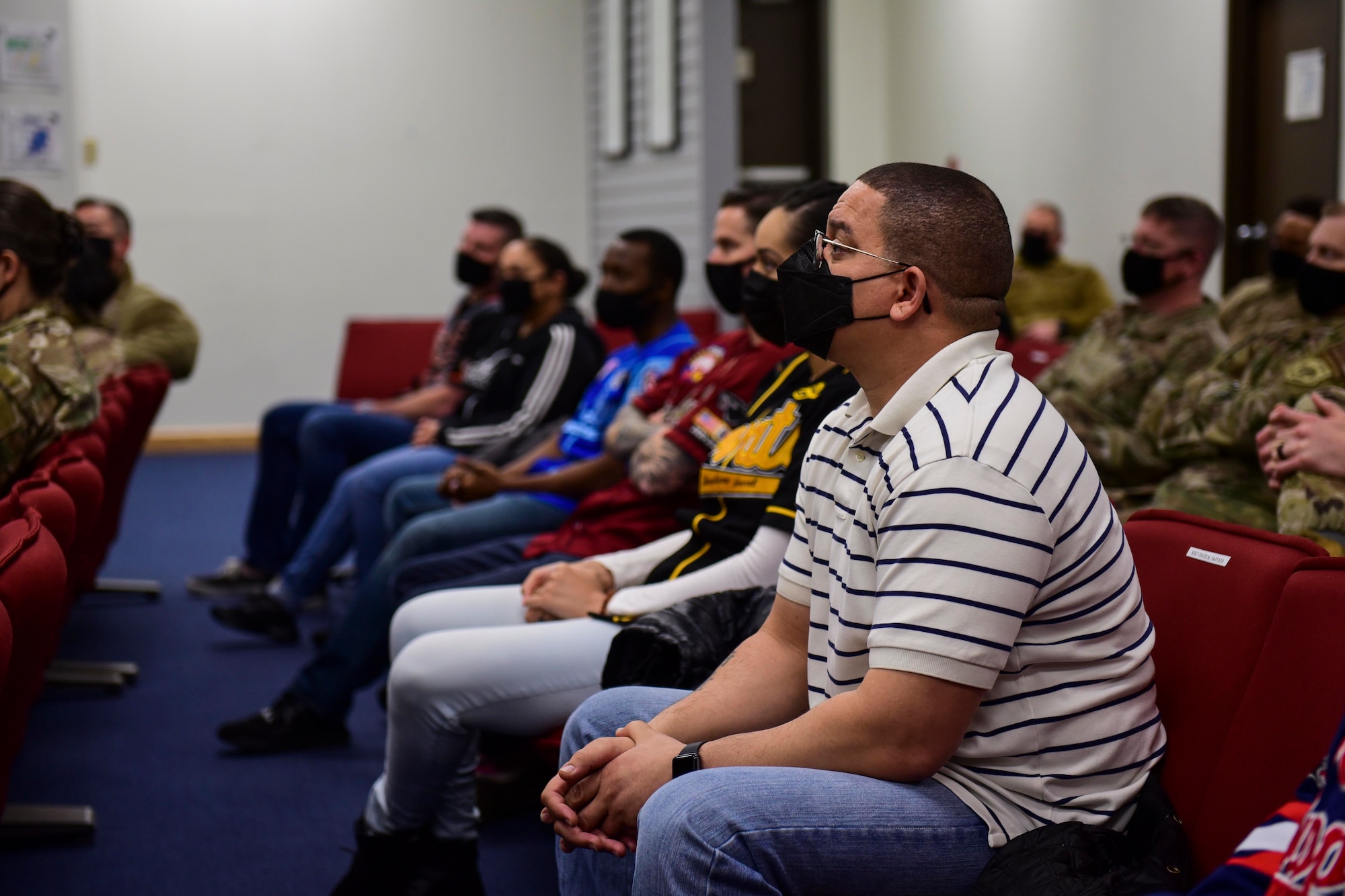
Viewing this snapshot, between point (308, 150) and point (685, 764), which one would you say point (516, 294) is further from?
point (308, 150)

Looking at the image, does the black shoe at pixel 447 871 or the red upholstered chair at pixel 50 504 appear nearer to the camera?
the red upholstered chair at pixel 50 504

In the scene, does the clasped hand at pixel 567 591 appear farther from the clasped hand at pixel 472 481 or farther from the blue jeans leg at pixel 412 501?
the blue jeans leg at pixel 412 501

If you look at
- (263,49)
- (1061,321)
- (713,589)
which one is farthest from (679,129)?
(713,589)

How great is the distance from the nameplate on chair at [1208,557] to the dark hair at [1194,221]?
6.78 feet

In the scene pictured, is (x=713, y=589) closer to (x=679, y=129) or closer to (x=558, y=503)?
(x=558, y=503)

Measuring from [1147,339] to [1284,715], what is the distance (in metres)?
2.19

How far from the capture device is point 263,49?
801cm

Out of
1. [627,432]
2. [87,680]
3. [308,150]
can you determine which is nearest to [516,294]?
[627,432]

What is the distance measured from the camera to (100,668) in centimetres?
353

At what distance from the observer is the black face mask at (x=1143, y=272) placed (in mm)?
3314

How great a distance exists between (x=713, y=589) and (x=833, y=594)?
64 cm

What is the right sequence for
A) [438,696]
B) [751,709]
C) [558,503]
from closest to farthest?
[751,709] < [438,696] < [558,503]

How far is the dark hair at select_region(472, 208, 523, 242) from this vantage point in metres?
4.73

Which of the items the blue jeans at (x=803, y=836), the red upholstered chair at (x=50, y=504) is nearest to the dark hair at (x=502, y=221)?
the red upholstered chair at (x=50, y=504)
